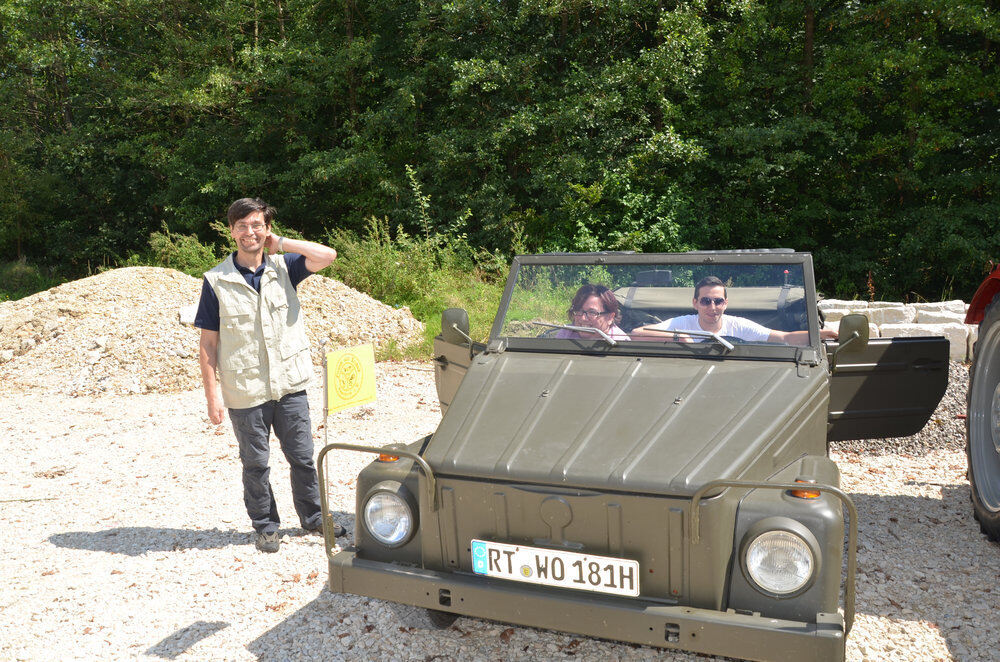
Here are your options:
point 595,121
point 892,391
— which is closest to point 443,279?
point 595,121

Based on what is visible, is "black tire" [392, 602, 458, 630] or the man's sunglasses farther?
the man's sunglasses

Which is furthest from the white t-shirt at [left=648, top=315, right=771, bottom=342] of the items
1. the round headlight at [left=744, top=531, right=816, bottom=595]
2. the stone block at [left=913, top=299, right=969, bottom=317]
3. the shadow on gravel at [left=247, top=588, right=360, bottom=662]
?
the stone block at [left=913, top=299, right=969, bottom=317]

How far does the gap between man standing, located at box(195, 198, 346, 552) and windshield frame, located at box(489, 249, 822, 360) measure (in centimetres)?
126

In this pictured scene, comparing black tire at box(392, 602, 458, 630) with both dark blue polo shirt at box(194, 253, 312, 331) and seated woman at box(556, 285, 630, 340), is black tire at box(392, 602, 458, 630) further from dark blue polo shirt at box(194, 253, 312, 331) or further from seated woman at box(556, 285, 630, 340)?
dark blue polo shirt at box(194, 253, 312, 331)

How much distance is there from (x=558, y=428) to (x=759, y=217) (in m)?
15.9

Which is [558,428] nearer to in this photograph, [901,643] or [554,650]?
[554,650]

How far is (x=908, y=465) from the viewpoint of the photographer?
6434mm

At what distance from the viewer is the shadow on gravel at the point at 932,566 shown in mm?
3916

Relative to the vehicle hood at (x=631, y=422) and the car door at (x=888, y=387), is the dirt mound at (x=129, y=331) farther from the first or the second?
the car door at (x=888, y=387)

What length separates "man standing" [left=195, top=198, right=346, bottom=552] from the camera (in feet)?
15.2

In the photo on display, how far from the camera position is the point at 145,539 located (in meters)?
5.29

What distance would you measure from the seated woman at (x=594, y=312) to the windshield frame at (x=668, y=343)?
79 millimetres

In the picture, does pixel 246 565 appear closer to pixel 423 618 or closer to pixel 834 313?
pixel 423 618

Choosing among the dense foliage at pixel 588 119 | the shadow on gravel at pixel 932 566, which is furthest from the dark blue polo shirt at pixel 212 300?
the dense foliage at pixel 588 119
